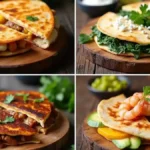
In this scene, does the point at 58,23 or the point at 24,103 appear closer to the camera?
the point at 24,103

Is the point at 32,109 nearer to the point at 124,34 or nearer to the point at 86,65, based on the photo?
the point at 86,65

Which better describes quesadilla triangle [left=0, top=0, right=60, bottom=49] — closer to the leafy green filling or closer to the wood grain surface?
the wood grain surface

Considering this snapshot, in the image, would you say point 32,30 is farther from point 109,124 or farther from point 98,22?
point 109,124

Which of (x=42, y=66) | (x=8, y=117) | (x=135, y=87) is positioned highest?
(x=42, y=66)

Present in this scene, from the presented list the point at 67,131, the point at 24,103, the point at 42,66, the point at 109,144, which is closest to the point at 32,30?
the point at 42,66

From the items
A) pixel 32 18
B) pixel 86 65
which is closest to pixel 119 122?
pixel 86 65

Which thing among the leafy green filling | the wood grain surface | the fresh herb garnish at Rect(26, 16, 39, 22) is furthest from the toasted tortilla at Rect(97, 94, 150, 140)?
the fresh herb garnish at Rect(26, 16, 39, 22)
